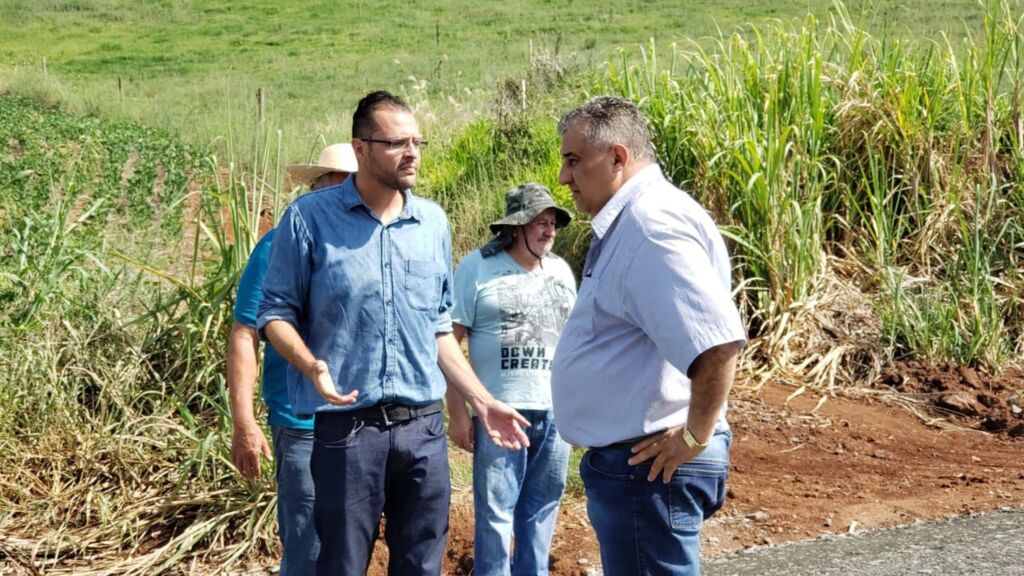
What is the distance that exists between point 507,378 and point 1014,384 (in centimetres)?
433

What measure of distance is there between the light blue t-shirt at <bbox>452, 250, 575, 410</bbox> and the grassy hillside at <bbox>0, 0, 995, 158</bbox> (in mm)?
12986

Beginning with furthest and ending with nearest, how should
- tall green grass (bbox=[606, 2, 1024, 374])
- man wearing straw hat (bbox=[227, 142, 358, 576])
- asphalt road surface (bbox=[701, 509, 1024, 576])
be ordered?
tall green grass (bbox=[606, 2, 1024, 374]) → asphalt road surface (bbox=[701, 509, 1024, 576]) → man wearing straw hat (bbox=[227, 142, 358, 576])

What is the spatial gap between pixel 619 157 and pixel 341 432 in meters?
1.14

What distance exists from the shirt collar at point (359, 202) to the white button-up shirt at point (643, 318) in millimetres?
818

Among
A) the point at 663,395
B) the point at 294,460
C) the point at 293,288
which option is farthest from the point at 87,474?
the point at 663,395

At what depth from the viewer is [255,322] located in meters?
3.76

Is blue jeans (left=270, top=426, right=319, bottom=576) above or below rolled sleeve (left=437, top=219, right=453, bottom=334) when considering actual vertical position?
below

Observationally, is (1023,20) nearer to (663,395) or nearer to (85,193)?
(663,395)

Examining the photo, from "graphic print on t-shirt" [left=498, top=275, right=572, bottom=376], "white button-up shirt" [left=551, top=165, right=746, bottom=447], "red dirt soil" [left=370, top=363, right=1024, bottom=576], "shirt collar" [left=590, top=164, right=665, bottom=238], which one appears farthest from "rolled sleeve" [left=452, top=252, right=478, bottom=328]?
"shirt collar" [left=590, top=164, right=665, bottom=238]

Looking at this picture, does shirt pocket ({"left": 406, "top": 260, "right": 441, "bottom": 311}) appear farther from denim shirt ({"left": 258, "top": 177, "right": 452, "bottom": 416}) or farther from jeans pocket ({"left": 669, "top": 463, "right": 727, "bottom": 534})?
jeans pocket ({"left": 669, "top": 463, "right": 727, "bottom": 534})

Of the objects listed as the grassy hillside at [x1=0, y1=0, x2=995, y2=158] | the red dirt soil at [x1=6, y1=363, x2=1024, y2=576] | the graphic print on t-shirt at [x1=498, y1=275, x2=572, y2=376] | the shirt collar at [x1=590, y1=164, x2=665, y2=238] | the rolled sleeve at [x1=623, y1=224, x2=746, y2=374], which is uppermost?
the shirt collar at [x1=590, y1=164, x2=665, y2=238]

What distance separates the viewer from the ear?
296cm

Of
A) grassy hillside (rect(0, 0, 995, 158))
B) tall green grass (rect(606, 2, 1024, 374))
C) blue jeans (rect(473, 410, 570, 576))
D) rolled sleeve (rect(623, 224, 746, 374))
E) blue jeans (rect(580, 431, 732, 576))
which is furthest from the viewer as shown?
grassy hillside (rect(0, 0, 995, 158))

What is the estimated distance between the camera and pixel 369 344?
3504 millimetres
